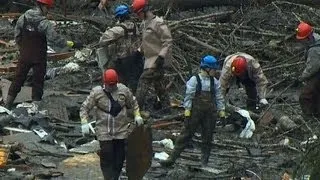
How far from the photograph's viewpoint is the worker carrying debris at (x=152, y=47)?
13016 mm

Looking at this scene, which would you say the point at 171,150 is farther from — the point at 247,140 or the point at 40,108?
the point at 40,108

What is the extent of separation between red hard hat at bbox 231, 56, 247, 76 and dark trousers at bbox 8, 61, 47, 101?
10.8 feet

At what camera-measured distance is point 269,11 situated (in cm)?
1777

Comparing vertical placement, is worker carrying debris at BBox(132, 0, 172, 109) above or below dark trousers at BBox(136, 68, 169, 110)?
above

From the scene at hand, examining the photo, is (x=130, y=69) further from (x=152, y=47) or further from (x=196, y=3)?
(x=196, y=3)

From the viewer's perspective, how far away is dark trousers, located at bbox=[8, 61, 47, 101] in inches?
545

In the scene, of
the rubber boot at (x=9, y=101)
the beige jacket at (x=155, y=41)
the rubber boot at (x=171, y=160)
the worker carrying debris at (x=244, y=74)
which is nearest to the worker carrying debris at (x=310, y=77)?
the worker carrying debris at (x=244, y=74)

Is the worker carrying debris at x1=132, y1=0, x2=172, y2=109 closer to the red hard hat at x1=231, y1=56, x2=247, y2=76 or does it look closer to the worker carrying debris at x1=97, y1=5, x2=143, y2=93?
the worker carrying debris at x1=97, y1=5, x2=143, y2=93

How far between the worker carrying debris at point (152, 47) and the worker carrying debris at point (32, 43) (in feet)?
4.58

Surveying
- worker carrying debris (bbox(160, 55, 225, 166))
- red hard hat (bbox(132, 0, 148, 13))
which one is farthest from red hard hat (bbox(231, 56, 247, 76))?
worker carrying debris (bbox(160, 55, 225, 166))

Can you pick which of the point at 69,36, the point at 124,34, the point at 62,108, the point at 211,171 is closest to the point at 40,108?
the point at 62,108

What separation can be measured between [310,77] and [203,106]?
8.94 feet

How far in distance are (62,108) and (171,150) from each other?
9.86ft

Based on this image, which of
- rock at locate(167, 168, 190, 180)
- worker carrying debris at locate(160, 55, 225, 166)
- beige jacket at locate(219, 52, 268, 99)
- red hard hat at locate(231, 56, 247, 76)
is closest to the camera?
rock at locate(167, 168, 190, 180)
